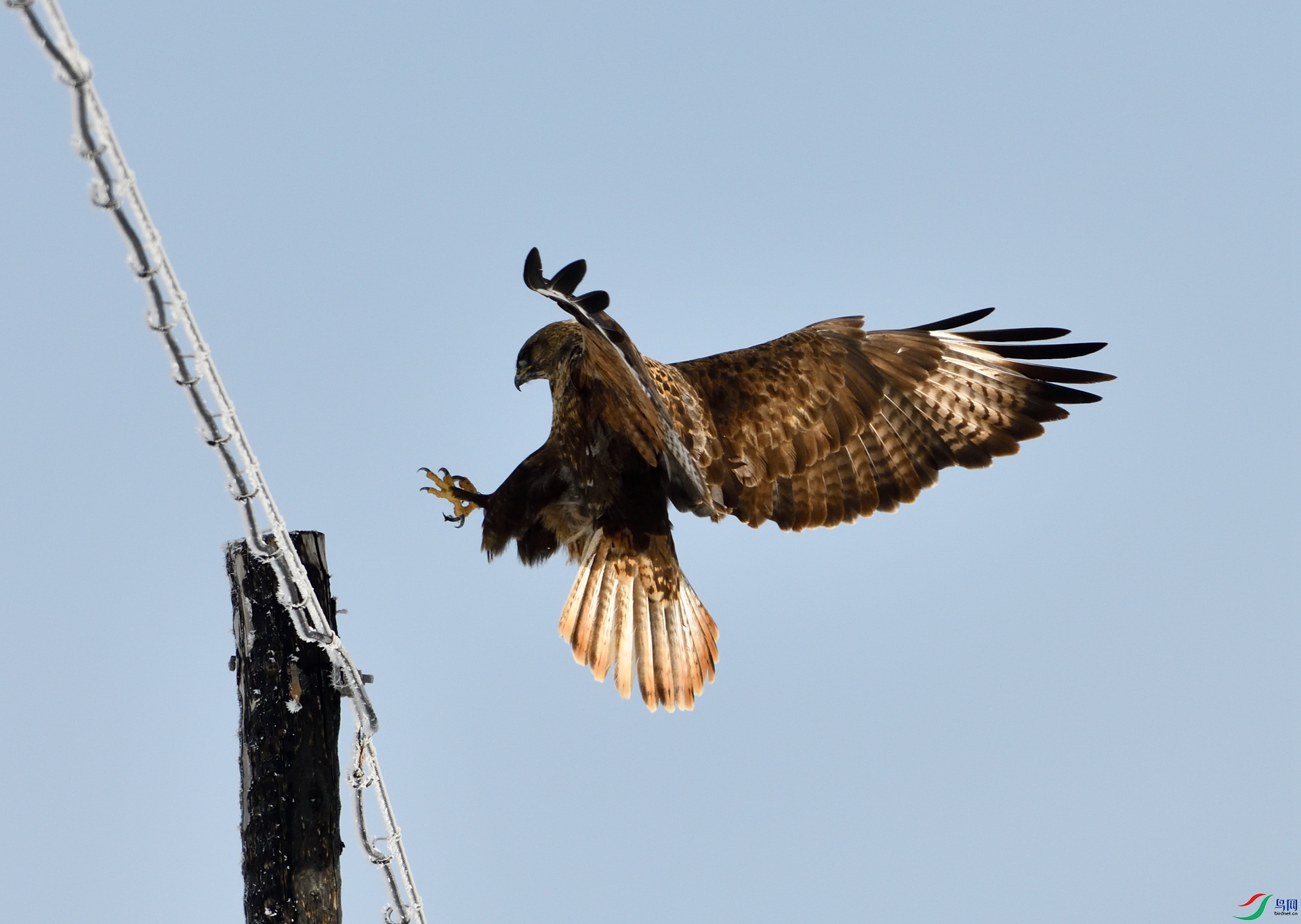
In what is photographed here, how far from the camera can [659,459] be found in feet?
19.7

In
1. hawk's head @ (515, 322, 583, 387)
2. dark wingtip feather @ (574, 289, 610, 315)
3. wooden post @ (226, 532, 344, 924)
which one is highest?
hawk's head @ (515, 322, 583, 387)

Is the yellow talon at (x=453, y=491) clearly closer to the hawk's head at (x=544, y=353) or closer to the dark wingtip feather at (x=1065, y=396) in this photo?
the hawk's head at (x=544, y=353)

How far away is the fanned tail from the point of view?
6215mm

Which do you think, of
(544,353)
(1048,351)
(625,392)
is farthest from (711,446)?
(1048,351)

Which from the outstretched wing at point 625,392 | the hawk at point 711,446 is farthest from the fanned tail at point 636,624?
the outstretched wing at point 625,392

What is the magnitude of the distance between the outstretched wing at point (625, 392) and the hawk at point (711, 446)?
1 centimetres

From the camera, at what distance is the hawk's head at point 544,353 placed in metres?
6.32

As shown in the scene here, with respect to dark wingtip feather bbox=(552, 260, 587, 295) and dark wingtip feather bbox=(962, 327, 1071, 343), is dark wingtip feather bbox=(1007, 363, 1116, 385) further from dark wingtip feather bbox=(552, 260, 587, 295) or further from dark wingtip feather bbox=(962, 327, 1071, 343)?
dark wingtip feather bbox=(552, 260, 587, 295)

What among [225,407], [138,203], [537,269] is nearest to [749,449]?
[537,269]

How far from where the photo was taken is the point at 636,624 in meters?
6.30

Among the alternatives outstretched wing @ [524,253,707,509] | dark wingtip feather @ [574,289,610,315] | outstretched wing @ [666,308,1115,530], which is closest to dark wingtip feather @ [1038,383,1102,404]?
outstretched wing @ [666,308,1115,530]

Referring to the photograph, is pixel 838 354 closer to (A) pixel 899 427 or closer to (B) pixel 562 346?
(A) pixel 899 427

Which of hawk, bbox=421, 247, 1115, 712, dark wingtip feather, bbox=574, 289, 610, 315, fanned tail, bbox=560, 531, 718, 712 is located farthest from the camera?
fanned tail, bbox=560, 531, 718, 712

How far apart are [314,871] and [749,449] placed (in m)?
3.56
